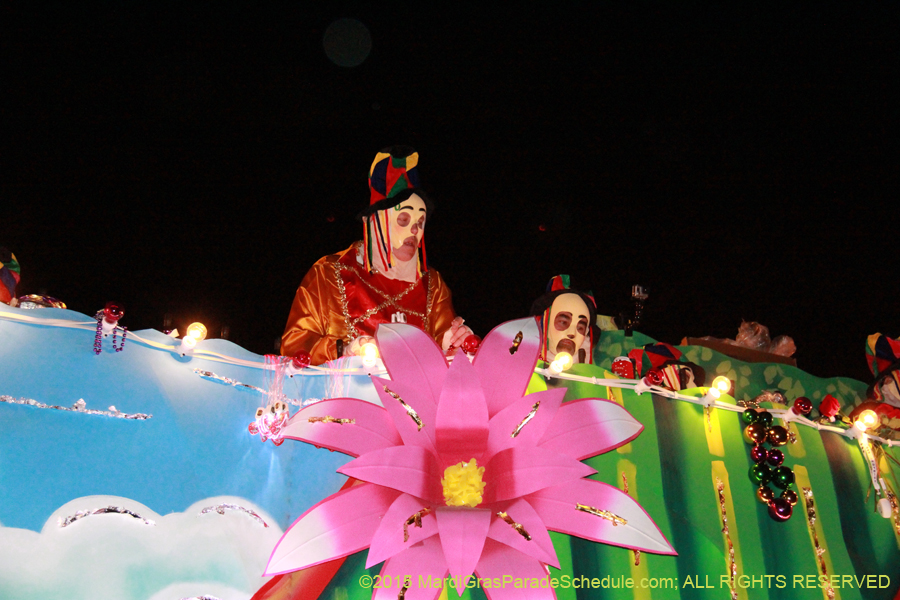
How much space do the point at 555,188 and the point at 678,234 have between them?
0.78 m

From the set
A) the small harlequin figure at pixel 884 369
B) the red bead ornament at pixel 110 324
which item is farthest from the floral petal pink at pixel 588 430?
the small harlequin figure at pixel 884 369

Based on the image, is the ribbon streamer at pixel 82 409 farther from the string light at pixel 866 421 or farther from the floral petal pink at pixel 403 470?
the string light at pixel 866 421

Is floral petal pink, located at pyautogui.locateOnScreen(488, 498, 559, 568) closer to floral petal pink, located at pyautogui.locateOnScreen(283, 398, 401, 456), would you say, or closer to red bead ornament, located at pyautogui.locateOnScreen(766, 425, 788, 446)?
floral petal pink, located at pyautogui.locateOnScreen(283, 398, 401, 456)

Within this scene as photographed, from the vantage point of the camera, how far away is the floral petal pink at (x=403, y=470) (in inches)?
52.2

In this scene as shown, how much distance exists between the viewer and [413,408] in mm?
1469

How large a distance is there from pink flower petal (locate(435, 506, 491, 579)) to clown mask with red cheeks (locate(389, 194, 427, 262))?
4.11ft

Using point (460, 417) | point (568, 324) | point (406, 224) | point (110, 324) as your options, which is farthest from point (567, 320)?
point (110, 324)

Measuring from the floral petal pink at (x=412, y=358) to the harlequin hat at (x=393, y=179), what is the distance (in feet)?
3.24

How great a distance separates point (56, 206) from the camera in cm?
286

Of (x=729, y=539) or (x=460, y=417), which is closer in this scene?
(x=460, y=417)

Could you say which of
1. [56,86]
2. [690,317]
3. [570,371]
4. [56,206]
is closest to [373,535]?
[570,371]

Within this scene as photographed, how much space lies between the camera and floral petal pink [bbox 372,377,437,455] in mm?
1438

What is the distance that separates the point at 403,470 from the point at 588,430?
442 mm

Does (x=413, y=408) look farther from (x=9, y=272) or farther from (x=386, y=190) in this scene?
(x=9, y=272)
